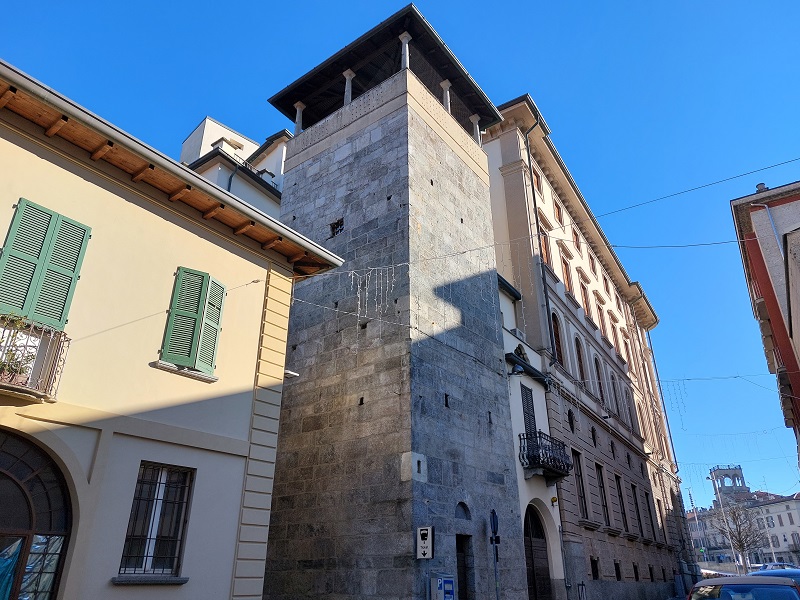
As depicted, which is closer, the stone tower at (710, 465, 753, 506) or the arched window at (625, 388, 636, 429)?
the arched window at (625, 388, 636, 429)

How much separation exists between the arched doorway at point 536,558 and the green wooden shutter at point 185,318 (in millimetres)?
10934

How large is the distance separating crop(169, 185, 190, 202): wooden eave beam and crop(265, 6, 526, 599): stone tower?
5601 mm

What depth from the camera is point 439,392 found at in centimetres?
1291

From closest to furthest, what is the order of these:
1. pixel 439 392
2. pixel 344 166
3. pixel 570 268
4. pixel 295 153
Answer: pixel 439 392 → pixel 344 166 → pixel 295 153 → pixel 570 268

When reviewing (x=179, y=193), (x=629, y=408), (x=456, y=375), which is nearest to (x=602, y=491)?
(x=629, y=408)

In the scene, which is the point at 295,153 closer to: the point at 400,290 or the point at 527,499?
the point at 400,290

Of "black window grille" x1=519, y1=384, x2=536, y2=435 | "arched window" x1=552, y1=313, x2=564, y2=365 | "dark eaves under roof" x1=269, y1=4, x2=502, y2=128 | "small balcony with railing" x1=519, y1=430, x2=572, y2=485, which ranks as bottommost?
"small balcony with railing" x1=519, y1=430, x2=572, y2=485

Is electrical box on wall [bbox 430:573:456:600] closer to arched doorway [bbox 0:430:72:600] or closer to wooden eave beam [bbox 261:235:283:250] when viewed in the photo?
arched doorway [bbox 0:430:72:600]

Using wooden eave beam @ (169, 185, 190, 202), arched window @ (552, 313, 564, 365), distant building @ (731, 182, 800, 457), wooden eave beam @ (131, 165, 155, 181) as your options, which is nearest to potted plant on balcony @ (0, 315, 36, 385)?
wooden eave beam @ (131, 165, 155, 181)

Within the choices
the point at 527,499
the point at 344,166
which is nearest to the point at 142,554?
the point at 527,499

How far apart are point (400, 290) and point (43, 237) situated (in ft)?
24.9

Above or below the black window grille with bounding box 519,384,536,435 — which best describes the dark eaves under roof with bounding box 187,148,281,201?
above

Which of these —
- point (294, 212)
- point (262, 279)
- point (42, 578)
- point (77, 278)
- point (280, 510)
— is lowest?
point (42, 578)

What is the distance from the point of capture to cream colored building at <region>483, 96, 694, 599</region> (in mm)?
17344
